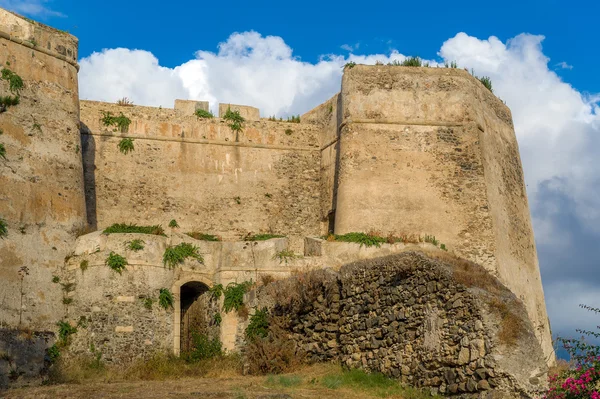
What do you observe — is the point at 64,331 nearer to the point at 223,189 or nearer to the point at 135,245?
the point at 135,245

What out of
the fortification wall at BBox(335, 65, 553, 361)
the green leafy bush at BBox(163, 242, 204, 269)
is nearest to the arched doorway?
the green leafy bush at BBox(163, 242, 204, 269)

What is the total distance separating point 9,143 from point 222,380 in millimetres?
8730

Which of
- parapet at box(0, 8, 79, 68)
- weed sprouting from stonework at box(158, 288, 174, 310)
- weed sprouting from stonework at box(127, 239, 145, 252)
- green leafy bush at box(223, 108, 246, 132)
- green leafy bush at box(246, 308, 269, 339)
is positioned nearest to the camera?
green leafy bush at box(246, 308, 269, 339)

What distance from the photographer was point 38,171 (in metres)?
21.1

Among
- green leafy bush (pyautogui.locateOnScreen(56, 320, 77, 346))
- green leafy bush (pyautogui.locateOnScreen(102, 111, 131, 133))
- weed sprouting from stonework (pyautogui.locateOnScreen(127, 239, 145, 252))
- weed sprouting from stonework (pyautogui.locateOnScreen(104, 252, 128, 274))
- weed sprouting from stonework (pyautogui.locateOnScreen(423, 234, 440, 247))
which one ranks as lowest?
green leafy bush (pyautogui.locateOnScreen(56, 320, 77, 346))

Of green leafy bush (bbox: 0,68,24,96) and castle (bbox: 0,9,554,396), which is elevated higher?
green leafy bush (bbox: 0,68,24,96)

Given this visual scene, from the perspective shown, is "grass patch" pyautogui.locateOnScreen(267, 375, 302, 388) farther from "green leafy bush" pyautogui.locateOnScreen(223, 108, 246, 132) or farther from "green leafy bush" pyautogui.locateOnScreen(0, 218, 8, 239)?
"green leafy bush" pyautogui.locateOnScreen(223, 108, 246, 132)

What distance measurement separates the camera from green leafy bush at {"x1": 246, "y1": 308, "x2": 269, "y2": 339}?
63.1ft

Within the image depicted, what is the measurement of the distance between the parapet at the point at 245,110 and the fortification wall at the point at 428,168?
3400 mm

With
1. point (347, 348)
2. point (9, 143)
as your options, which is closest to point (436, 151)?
point (347, 348)

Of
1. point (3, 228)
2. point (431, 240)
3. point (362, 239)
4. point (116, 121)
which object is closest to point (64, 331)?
point (3, 228)

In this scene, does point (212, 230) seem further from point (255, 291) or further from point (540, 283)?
point (540, 283)

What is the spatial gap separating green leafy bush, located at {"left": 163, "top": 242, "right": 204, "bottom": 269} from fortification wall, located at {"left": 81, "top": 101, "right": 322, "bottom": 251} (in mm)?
3372

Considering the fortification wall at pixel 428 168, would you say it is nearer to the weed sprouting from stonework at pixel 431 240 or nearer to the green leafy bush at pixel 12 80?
the weed sprouting from stonework at pixel 431 240
